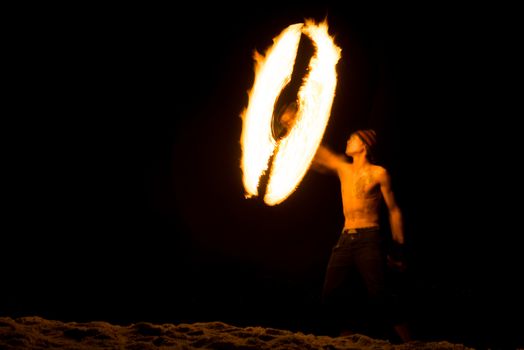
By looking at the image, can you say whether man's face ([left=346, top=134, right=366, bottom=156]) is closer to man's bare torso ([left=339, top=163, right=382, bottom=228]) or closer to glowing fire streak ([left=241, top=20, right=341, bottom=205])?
man's bare torso ([left=339, top=163, right=382, bottom=228])

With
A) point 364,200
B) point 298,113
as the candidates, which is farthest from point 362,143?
point 298,113

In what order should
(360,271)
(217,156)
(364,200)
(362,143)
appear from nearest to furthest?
(360,271), (364,200), (362,143), (217,156)

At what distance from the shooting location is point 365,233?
448 centimetres

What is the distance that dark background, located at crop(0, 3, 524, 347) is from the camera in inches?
212

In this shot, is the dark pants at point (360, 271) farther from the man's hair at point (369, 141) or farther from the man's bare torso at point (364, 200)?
the man's hair at point (369, 141)

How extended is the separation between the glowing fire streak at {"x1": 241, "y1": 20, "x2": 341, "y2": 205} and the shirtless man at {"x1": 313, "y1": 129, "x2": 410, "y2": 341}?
1.31 ft

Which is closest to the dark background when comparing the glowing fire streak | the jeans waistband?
the glowing fire streak

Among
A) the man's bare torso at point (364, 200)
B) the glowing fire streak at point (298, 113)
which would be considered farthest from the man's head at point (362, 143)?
the glowing fire streak at point (298, 113)

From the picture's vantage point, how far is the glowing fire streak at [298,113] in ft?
15.7

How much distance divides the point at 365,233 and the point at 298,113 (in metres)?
1.21

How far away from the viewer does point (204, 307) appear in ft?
16.8

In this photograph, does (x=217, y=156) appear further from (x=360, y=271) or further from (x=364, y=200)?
(x=360, y=271)

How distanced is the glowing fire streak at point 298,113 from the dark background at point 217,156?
61 centimetres

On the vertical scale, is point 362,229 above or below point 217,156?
below
